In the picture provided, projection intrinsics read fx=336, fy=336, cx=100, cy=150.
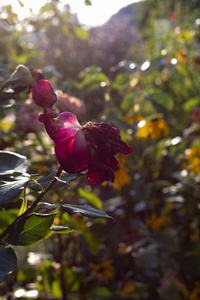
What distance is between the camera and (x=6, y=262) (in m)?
0.36

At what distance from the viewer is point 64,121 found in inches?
16.0

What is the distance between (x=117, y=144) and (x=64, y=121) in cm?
7

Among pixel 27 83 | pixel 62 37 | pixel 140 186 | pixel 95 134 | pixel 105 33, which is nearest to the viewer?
pixel 95 134

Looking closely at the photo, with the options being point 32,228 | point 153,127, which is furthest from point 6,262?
point 153,127

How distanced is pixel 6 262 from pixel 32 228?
5 centimetres

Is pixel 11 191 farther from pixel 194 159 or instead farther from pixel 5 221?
pixel 194 159

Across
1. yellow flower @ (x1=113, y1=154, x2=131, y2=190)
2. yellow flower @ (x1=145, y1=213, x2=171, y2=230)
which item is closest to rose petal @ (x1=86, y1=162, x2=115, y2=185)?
yellow flower @ (x1=113, y1=154, x2=131, y2=190)

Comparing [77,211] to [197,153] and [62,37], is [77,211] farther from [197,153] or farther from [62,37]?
[62,37]

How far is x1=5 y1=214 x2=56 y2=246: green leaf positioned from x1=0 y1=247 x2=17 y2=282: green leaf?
0.02 meters

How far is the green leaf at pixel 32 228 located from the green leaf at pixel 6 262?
0.02 metres

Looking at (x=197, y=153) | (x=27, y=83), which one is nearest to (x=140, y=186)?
(x=197, y=153)

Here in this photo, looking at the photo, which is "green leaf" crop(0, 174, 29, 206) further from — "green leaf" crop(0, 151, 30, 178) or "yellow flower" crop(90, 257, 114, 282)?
"yellow flower" crop(90, 257, 114, 282)

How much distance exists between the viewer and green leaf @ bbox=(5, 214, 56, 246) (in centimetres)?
39

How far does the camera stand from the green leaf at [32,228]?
1.29ft
